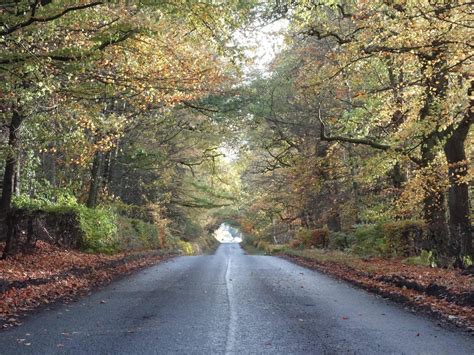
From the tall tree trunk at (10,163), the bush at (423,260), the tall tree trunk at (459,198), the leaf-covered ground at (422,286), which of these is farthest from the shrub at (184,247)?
the tall tree trunk at (459,198)

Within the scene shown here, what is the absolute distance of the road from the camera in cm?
616

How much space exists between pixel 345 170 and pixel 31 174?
53.3ft

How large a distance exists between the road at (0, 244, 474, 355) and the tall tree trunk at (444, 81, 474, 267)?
4793mm

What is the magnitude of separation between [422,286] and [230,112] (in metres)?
14.4

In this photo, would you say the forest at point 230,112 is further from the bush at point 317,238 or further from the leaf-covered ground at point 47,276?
the leaf-covered ground at point 47,276

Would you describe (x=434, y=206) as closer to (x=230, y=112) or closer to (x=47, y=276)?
(x=230, y=112)

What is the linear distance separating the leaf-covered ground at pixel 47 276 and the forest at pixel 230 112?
800mm

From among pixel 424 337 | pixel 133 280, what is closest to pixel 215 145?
pixel 133 280

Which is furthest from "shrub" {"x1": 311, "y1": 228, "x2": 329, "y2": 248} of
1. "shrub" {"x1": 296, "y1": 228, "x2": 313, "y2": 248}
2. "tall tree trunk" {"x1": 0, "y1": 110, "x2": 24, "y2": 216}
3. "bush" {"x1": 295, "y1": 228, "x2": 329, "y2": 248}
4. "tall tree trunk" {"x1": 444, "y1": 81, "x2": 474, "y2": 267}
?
"tall tree trunk" {"x1": 0, "y1": 110, "x2": 24, "y2": 216}

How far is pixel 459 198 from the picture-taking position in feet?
47.7

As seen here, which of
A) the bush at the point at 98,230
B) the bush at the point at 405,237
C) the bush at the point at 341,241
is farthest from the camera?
the bush at the point at 341,241

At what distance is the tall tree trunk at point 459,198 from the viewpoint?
14.3m

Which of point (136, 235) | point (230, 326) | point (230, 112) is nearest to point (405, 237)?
point (230, 112)

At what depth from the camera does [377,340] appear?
6.59 metres
